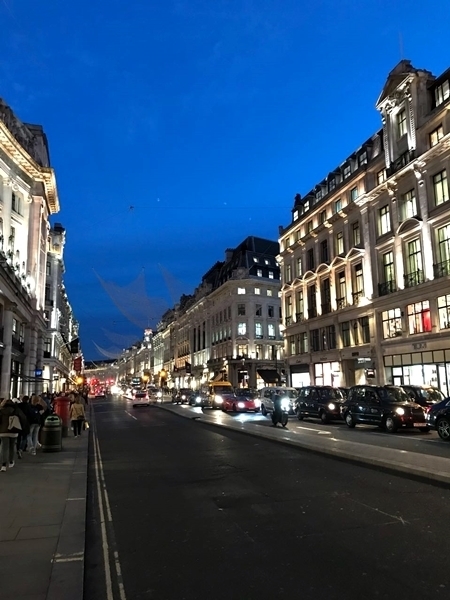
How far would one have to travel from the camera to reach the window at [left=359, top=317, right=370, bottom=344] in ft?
131

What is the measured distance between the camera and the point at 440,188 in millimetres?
32031

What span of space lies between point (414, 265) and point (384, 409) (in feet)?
53.3

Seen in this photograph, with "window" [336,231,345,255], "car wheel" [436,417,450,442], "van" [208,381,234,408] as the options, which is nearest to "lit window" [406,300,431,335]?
"window" [336,231,345,255]

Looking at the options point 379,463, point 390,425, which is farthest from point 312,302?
point 379,463

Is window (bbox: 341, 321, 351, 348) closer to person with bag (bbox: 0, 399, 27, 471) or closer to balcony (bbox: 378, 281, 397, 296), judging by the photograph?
balcony (bbox: 378, 281, 397, 296)

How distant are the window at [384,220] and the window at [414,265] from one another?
11.1 ft

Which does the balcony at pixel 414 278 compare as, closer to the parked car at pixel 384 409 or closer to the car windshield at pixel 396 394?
the parked car at pixel 384 409

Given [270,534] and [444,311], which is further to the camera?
[444,311]

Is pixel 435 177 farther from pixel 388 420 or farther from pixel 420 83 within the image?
pixel 388 420

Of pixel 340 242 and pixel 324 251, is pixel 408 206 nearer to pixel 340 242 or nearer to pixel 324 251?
pixel 340 242

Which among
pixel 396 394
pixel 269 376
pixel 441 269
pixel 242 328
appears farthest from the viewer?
pixel 242 328

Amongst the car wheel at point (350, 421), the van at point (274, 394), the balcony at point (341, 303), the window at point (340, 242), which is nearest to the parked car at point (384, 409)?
the car wheel at point (350, 421)

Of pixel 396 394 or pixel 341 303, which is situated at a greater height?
pixel 341 303

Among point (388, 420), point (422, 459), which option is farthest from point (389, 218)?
point (422, 459)
